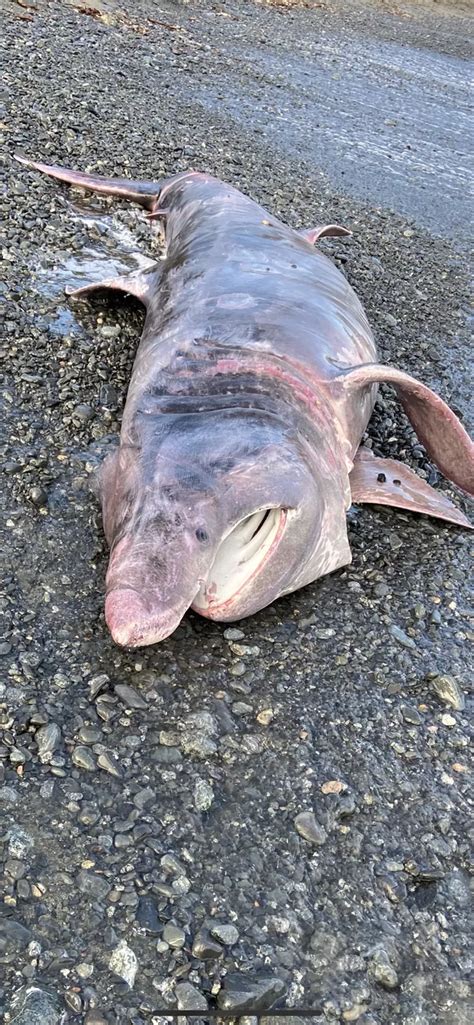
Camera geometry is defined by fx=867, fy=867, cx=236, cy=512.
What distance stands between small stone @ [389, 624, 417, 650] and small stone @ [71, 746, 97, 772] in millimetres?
1367

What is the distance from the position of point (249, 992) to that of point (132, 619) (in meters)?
1.07

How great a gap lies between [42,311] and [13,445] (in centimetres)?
140

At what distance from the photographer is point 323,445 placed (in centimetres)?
364

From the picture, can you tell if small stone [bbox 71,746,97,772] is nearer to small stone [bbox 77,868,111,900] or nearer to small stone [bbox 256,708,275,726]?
small stone [bbox 77,868,111,900]

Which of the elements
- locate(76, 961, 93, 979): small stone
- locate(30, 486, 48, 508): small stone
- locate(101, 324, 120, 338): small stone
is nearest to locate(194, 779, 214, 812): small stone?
locate(76, 961, 93, 979): small stone

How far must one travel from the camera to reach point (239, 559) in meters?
3.22

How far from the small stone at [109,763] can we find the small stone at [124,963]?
21.7 inches

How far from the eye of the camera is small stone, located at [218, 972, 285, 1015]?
7.19ft

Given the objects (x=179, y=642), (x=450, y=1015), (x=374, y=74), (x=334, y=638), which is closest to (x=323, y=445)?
(x=334, y=638)

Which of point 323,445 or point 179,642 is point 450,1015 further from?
point 323,445

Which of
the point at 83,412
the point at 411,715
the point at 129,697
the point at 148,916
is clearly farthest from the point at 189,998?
the point at 83,412

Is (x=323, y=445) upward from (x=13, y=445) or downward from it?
upward

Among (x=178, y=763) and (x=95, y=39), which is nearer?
(x=178, y=763)

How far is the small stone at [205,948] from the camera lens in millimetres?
2283
